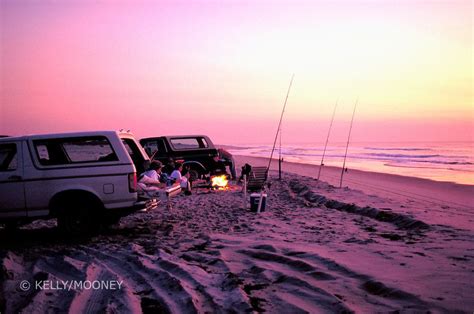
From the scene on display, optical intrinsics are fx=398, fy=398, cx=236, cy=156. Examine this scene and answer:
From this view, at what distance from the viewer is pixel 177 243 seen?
22.0ft

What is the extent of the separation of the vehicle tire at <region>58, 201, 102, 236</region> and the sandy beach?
0.29 metres

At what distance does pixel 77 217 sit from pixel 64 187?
23.5 inches

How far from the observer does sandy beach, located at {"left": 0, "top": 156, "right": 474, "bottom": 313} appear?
3.96 metres

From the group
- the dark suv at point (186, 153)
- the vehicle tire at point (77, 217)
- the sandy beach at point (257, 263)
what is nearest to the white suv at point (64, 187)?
the vehicle tire at point (77, 217)

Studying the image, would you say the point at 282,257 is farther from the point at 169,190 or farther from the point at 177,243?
the point at 169,190

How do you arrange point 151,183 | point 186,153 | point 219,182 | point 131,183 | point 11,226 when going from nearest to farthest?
point 131,183
point 11,226
point 151,183
point 219,182
point 186,153

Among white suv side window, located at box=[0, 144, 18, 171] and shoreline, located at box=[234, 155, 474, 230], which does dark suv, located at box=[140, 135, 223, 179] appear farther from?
white suv side window, located at box=[0, 144, 18, 171]

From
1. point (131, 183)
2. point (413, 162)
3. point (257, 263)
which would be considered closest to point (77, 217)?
Answer: point (131, 183)

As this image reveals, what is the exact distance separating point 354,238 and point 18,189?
19.2ft

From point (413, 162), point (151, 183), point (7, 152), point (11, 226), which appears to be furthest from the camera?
point (413, 162)

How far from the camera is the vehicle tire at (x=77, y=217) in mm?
7066

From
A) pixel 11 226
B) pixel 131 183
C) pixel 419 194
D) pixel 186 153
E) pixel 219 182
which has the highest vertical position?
→ pixel 186 153

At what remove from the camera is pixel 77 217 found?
7102 millimetres

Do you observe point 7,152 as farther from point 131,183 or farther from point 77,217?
point 131,183
